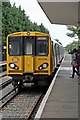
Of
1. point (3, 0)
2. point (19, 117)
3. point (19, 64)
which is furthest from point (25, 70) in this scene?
point (3, 0)

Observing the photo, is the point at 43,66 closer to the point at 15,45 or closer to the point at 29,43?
the point at 29,43

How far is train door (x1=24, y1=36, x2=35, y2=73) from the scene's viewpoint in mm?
16891

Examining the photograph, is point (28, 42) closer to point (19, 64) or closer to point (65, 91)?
point (19, 64)

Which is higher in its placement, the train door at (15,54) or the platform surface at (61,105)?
the train door at (15,54)

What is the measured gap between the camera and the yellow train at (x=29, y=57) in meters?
17.0

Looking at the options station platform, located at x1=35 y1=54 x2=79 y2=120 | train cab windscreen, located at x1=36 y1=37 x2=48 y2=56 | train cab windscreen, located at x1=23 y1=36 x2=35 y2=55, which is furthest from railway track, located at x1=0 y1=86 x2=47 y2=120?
train cab windscreen, located at x1=23 y1=36 x2=35 y2=55

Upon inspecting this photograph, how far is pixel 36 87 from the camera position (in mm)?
20000

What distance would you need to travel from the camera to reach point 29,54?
17172 millimetres

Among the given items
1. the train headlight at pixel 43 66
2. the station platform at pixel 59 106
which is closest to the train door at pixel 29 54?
the train headlight at pixel 43 66

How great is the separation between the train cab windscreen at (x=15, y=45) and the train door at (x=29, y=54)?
0.27m

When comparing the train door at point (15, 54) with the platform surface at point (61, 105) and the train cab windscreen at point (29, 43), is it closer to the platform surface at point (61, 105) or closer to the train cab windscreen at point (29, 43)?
the train cab windscreen at point (29, 43)

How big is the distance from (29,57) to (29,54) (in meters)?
0.24

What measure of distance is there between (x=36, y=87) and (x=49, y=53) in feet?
10.5

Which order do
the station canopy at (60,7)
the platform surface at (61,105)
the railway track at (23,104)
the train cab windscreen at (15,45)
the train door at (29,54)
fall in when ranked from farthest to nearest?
the station canopy at (60,7) < the train cab windscreen at (15,45) < the train door at (29,54) < the railway track at (23,104) < the platform surface at (61,105)
